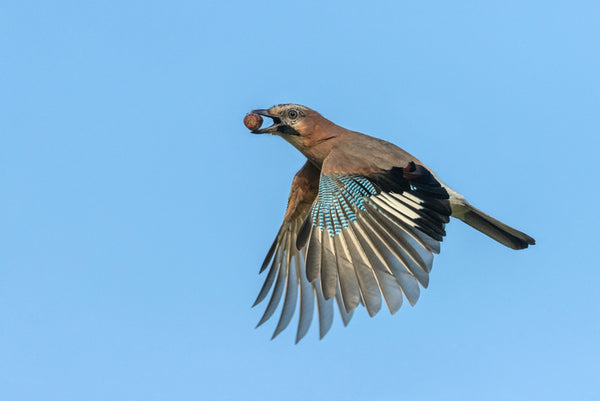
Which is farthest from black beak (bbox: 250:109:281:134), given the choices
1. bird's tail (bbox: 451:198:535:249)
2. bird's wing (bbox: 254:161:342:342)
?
bird's tail (bbox: 451:198:535:249)

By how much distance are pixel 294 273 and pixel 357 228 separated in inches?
68.6

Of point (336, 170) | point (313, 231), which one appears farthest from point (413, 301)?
point (336, 170)

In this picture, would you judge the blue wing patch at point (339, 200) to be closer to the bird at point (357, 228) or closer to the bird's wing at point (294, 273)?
the bird at point (357, 228)

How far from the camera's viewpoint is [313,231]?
7.93m

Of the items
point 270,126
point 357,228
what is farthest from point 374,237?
point 270,126

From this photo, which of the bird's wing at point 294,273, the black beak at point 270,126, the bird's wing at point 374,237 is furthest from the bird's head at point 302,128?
the bird's wing at point 374,237

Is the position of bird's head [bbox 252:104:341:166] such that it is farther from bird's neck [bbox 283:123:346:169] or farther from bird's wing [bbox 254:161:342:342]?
bird's wing [bbox 254:161:342:342]

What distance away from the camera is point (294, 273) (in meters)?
9.45

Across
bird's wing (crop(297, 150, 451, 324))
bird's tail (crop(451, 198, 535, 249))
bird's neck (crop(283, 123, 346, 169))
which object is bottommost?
bird's wing (crop(297, 150, 451, 324))

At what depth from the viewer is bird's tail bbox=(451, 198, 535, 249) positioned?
924 centimetres

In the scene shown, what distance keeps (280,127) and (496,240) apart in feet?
9.03

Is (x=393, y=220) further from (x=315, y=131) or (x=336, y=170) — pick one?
(x=315, y=131)

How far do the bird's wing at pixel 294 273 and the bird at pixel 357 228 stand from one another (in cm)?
1

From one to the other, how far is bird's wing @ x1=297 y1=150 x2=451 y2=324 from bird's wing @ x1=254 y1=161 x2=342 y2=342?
57cm
